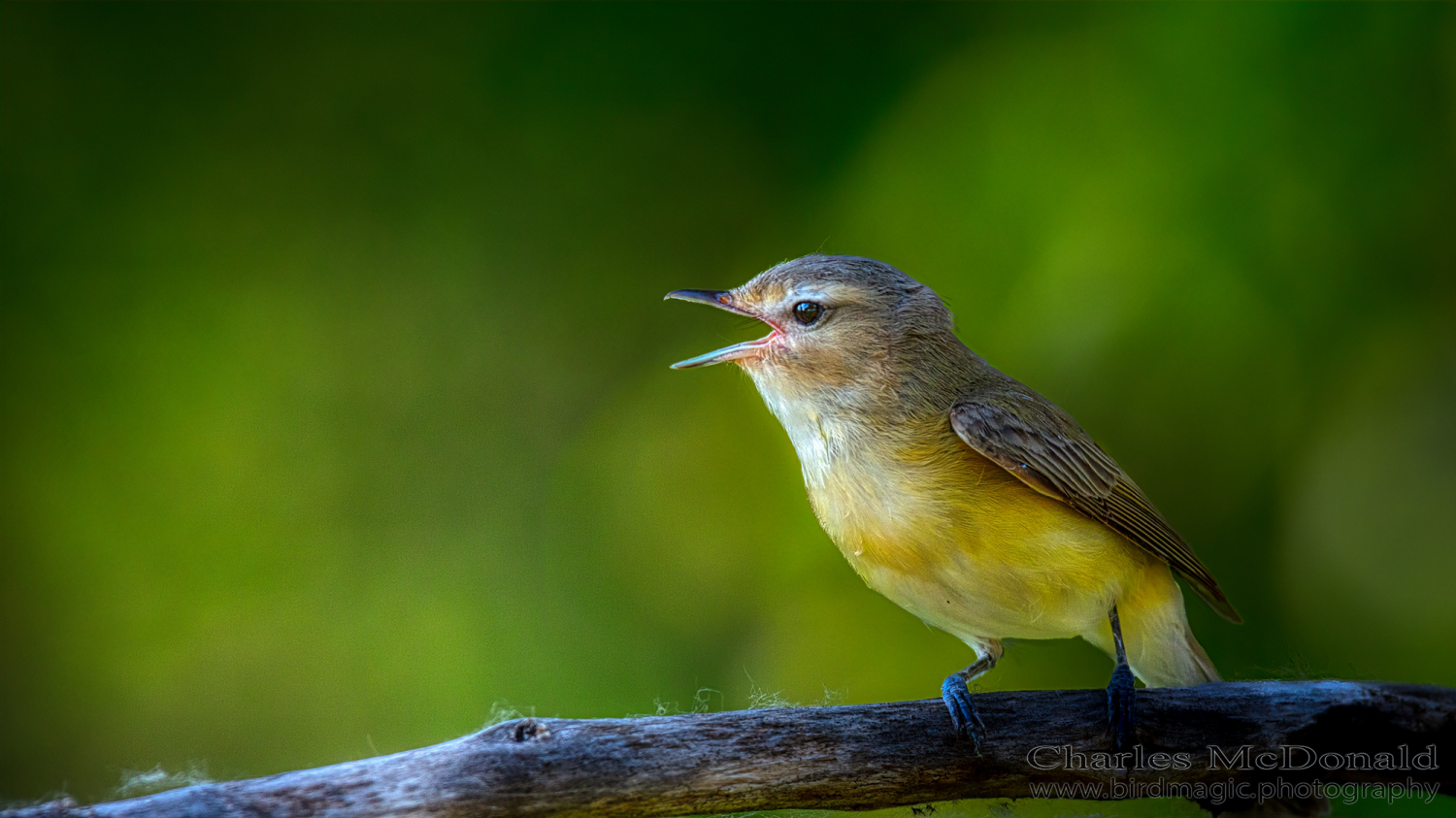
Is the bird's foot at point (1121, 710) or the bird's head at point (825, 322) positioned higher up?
the bird's head at point (825, 322)

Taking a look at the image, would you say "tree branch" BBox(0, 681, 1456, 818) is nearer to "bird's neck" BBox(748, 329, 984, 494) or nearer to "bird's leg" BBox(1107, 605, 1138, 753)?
"bird's leg" BBox(1107, 605, 1138, 753)

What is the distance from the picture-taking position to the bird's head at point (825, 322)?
2115mm

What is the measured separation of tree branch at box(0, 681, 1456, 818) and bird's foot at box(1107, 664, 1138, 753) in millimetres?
19

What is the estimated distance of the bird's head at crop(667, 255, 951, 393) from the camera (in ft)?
6.94

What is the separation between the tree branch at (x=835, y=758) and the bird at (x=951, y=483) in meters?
0.07

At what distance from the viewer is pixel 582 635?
2.95 meters

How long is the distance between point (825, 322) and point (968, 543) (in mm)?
543

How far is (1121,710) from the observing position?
1.81 metres

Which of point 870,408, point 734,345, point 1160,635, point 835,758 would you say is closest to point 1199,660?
point 1160,635

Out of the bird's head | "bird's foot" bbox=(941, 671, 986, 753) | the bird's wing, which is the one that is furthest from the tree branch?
the bird's head

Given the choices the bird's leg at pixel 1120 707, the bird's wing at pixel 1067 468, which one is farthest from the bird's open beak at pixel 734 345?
the bird's leg at pixel 1120 707

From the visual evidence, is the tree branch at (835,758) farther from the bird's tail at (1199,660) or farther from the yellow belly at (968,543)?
the bird's tail at (1199,660)

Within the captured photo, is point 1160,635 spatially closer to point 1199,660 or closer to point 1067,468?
point 1199,660

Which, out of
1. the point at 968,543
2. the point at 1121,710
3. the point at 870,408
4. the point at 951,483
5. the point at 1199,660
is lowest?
the point at 1121,710
